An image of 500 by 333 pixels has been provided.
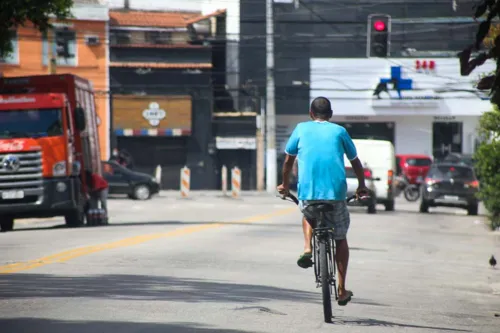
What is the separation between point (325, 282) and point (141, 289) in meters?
2.68

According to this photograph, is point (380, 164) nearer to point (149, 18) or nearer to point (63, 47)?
point (63, 47)

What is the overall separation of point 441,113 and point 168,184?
17530 mm

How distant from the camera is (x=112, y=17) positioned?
59.1m

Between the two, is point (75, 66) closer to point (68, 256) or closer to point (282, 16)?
point (282, 16)

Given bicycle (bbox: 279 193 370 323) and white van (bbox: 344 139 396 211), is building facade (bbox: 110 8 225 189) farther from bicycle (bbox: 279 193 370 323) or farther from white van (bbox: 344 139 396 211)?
bicycle (bbox: 279 193 370 323)

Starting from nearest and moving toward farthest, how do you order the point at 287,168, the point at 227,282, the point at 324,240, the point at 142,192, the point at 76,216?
the point at 324,240 → the point at 287,168 → the point at 227,282 → the point at 76,216 → the point at 142,192

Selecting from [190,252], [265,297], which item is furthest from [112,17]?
[265,297]

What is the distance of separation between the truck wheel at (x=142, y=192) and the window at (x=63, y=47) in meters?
13.0

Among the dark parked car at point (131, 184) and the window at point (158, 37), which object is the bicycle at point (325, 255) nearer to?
the dark parked car at point (131, 184)

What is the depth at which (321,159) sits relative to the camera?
9547 millimetres

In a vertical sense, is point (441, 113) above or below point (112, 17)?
below

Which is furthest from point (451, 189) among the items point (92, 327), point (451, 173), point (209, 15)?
point (92, 327)

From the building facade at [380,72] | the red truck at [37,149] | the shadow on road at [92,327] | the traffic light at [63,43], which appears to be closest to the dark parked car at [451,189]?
the red truck at [37,149]

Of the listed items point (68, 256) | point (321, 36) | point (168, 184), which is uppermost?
point (321, 36)
